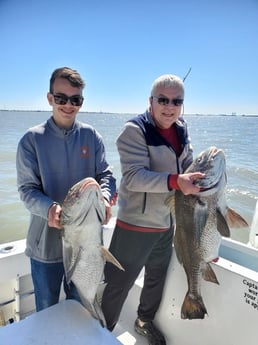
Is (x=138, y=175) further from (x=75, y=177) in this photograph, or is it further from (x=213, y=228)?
(x=213, y=228)

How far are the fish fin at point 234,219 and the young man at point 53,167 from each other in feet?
2.66

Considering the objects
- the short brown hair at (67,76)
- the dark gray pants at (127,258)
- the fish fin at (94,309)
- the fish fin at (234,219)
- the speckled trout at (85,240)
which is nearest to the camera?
the speckled trout at (85,240)

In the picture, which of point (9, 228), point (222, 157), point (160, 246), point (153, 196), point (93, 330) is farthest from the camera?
point (9, 228)

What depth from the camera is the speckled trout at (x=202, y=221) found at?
208 centimetres

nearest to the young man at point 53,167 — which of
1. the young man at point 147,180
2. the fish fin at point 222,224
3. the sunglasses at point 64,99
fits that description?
the sunglasses at point 64,99

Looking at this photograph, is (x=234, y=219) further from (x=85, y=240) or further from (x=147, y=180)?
(x=85, y=240)

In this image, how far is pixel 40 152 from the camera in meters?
2.09

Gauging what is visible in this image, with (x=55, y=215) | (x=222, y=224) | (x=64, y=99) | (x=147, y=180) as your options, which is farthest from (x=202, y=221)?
(x=64, y=99)

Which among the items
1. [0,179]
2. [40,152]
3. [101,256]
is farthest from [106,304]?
[0,179]

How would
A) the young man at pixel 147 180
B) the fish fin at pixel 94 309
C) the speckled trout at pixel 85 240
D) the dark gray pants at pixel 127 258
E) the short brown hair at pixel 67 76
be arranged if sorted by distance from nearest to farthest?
the speckled trout at pixel 85 240
the fish fin at pixel 94 309
the short brown hair at pixel 67 76
the young man at pixel 147 180
the dark gray pants at pixel 127 258

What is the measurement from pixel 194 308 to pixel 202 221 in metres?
0.72

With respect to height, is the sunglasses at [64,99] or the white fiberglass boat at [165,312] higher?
the sunglasses at [64,99]

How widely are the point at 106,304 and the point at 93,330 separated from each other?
753 mm

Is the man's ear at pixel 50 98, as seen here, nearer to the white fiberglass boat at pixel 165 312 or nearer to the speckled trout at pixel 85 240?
the speckled trout at pixel 85 240
